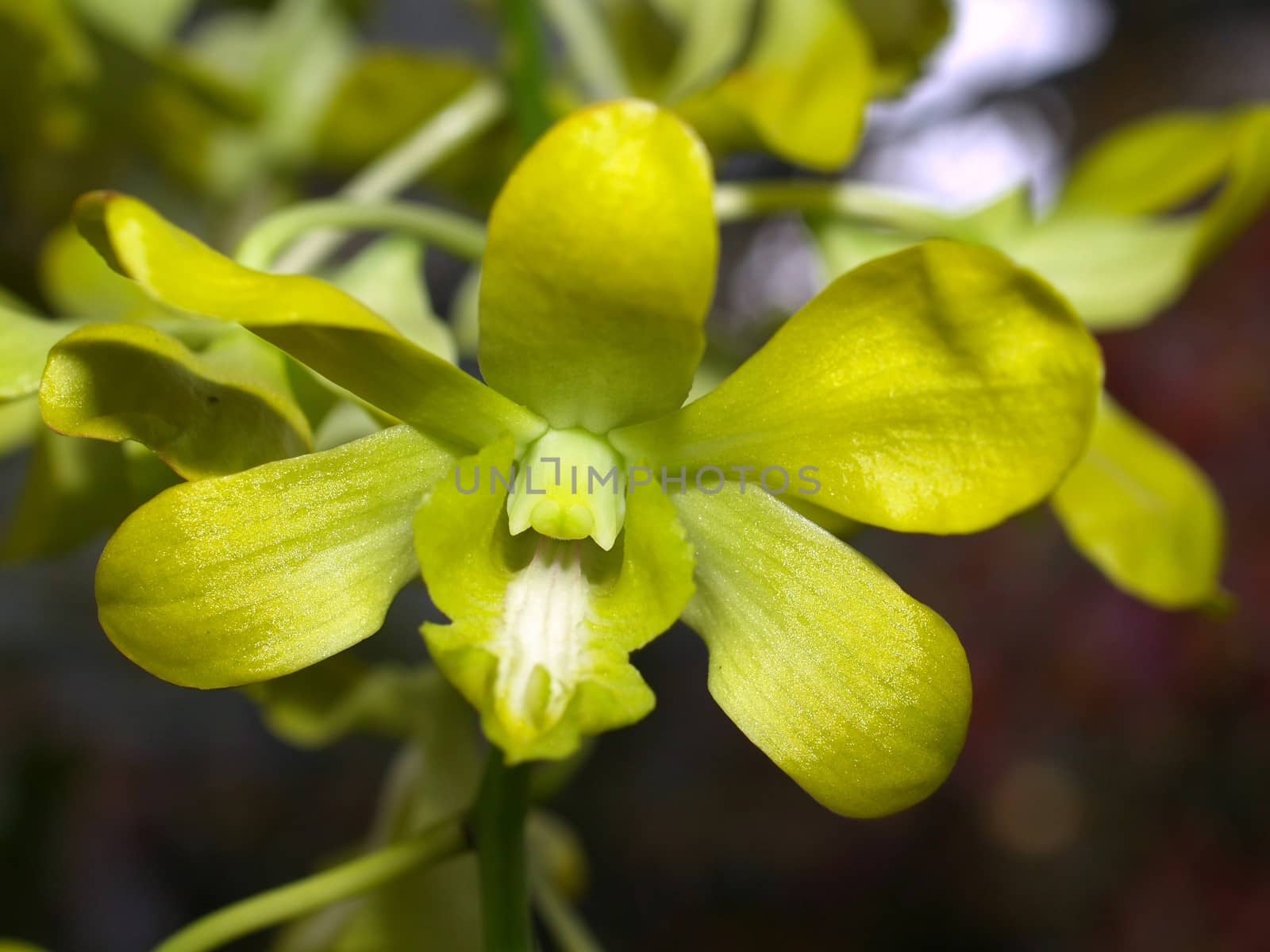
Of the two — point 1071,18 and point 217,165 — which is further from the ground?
point 217,165

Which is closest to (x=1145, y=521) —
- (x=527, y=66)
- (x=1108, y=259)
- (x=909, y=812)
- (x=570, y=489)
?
(x=1108, y=259)

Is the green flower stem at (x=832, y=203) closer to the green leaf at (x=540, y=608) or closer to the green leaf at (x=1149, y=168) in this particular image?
the green leaf at (x=1149, y=168)

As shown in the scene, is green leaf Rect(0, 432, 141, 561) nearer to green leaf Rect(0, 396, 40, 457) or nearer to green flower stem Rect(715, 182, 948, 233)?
green leaf Rect(0, 396, 40, 457)

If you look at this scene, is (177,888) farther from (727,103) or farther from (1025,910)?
(727,103)

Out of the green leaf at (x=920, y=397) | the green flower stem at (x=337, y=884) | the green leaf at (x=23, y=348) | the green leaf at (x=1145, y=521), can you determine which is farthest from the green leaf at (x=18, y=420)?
the green leaf at (x=1145, y=521)

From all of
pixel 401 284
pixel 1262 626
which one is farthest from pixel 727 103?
pixel 1262 626

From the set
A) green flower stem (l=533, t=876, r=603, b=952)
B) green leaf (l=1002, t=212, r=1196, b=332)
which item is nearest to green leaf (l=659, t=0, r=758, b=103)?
green leaf (l=1002, t=212, r=1196, b=332)
